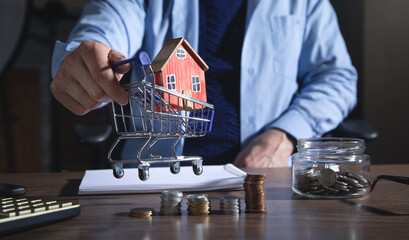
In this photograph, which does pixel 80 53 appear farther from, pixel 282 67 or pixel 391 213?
pixel 282 67

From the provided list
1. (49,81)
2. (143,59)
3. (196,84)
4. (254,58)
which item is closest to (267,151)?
(254,58)

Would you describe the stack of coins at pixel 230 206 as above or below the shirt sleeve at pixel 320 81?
below

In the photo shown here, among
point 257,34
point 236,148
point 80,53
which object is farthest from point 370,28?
point 80,53

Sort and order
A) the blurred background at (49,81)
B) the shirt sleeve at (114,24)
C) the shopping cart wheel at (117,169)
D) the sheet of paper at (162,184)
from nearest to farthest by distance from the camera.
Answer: the shopping cart wheel at (117,169)
the sheet of paper at (162,184)
the shirt sleeve at (114,24)
the blurred background at (49,81)

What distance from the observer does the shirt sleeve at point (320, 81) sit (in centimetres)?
126

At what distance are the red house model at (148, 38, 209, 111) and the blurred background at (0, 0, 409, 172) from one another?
136 centimetres

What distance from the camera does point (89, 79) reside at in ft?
2.03

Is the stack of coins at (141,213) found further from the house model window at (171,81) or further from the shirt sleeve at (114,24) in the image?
the shirt sleeve at (114,24)

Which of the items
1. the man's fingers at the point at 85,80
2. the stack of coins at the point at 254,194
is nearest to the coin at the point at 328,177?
the stack of coins at the point at 254,194

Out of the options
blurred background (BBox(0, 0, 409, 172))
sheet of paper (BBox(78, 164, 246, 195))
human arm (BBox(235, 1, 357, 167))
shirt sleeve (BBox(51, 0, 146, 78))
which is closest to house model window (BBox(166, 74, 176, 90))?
sheet of paper (BBox(78, 164, 246, 195))

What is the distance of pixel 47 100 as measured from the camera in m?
2.68

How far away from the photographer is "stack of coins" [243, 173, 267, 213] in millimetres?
538

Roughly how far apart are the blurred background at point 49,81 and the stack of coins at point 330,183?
1.37m

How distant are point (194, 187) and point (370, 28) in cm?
181
